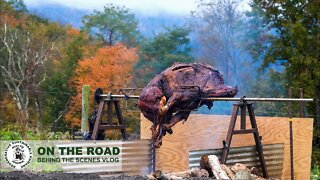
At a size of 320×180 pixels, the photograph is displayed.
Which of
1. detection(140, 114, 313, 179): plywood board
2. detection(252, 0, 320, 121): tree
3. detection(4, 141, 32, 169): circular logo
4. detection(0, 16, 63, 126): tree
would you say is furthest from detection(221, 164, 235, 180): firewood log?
detection(0, 16, 63, 126): tree

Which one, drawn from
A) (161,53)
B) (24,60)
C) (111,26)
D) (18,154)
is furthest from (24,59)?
(18,154)

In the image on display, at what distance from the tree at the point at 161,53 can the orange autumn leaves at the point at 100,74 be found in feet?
7.52

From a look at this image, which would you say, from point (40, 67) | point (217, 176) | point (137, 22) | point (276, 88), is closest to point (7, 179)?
point (217, 176)

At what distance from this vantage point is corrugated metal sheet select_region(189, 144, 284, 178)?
788 centimetres

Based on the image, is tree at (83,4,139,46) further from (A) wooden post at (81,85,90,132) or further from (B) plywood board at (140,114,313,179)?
(B) plywood board at (140,114,313,179)

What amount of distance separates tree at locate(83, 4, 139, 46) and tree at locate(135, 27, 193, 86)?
93cm

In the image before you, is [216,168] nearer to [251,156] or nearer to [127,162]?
[251,156]

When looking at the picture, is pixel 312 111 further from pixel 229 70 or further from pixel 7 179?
pixel 229 70

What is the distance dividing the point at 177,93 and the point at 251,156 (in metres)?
1.36

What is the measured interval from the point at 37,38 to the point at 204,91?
17.2 meters

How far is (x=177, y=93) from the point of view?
8195mm

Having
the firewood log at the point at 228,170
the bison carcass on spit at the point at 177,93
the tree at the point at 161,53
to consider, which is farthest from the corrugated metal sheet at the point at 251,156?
the tree at the point at 161,53

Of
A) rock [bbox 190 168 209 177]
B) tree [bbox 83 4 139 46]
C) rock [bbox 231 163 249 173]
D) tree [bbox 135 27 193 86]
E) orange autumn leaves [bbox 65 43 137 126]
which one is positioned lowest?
rock [bbox 190 168 209 177]

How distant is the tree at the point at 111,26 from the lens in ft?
87.6
